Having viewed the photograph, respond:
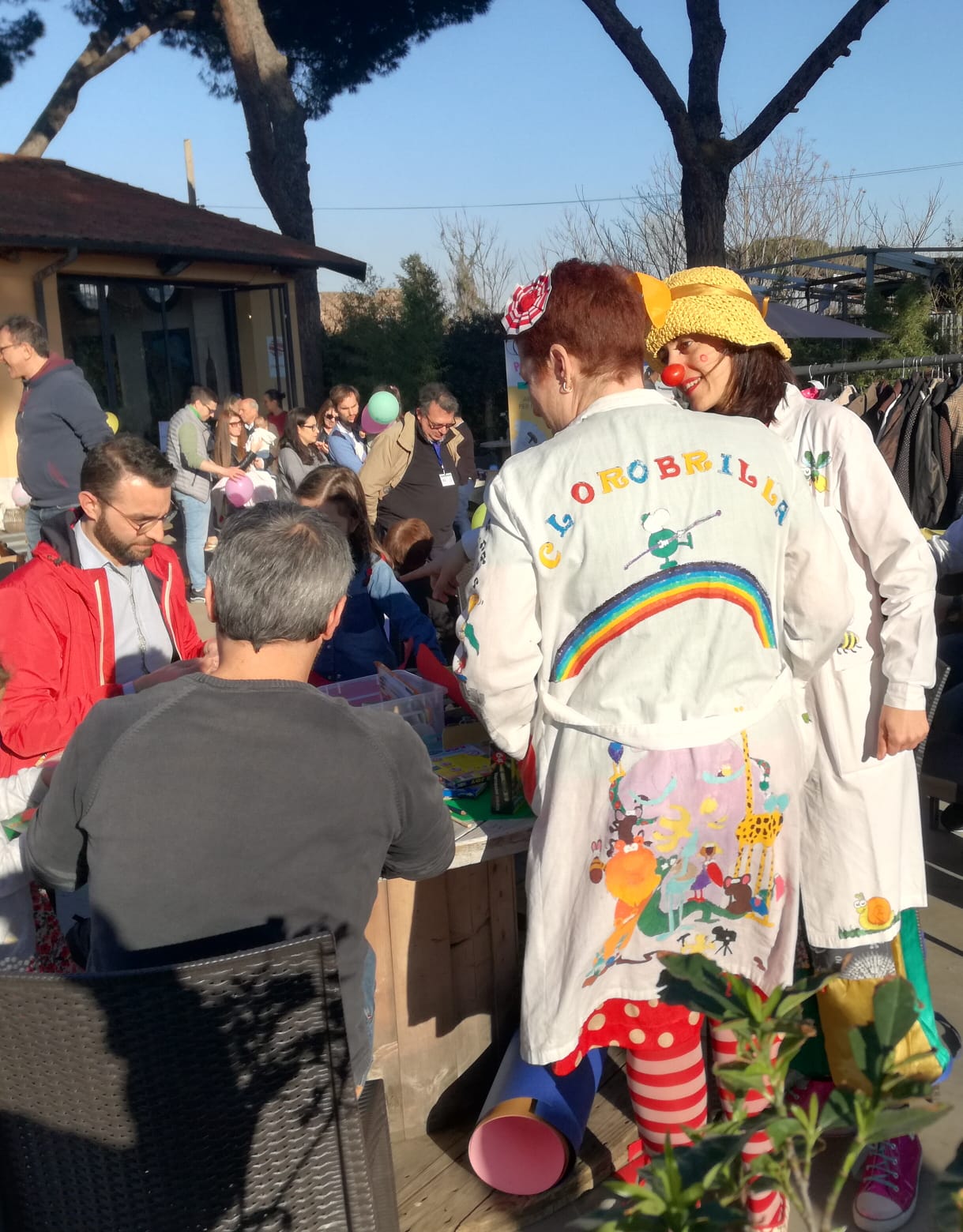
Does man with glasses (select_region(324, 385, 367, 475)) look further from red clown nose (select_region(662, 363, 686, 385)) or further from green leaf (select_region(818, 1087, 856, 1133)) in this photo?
green leaf (select_region(818, 1087, 856, 1133))

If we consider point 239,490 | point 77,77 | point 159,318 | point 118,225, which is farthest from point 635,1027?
point 77,77

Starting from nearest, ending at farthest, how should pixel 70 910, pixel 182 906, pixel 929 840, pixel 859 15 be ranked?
1. pixel 182 906
2. pixel 70 910
3. pixel 929 840
4. pixel 859 15

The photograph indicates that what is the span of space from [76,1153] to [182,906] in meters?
0.32

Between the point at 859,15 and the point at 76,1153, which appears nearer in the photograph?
the point at 76,1153

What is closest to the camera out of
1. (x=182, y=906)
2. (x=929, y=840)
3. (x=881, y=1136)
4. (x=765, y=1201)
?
(x=881, y=1136)

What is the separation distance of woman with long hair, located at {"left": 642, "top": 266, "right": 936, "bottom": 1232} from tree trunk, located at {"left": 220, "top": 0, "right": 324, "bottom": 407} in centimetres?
1324

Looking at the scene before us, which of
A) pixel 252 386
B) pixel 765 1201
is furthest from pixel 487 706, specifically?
pixel 252 386

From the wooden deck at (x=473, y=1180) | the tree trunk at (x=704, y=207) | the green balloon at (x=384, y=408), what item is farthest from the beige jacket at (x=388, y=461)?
the wooden deck at (x=473, y=1180)

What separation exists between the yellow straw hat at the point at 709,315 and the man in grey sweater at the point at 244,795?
0.75 meters

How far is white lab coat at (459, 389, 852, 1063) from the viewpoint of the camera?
1.69m

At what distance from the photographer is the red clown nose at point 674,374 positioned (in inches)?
80.7

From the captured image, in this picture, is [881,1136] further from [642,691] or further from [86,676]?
[86,676]

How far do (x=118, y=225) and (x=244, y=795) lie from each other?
485 inches

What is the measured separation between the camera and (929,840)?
4145 mm
